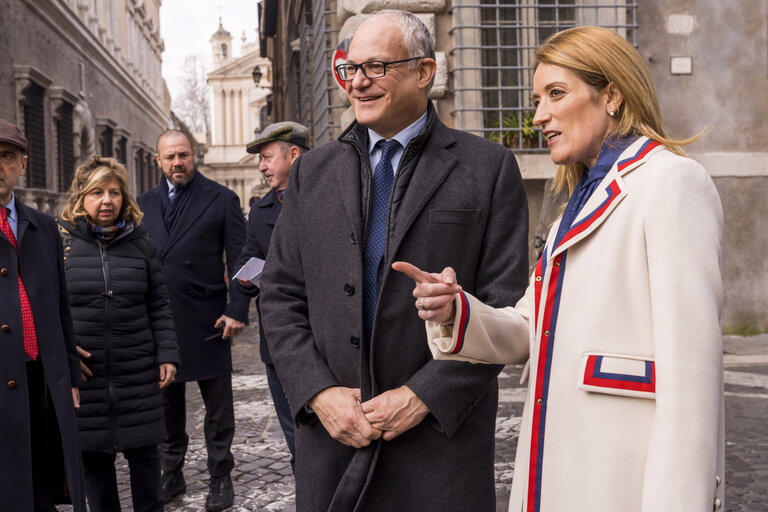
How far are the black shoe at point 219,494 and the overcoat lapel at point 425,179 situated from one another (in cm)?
265

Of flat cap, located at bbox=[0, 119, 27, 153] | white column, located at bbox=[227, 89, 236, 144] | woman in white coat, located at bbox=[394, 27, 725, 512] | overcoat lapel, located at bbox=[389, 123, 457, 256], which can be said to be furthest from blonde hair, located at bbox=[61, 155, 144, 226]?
white column, located at bbox=[227, 89, 236, 144]

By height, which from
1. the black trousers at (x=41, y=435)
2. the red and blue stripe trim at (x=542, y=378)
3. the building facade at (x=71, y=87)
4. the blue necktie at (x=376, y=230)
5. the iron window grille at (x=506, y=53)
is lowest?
the black trousers at (x=41, y=435)

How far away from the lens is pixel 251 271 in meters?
4.45

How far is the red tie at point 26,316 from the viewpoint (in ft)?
10.5

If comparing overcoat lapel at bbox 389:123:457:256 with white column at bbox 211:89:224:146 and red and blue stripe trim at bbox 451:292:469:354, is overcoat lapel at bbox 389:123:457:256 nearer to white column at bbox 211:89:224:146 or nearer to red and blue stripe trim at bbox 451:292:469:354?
red and blue stripe trim at bbox 451:292:469:354

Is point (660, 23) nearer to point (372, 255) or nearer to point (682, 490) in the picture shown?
point (372, 255)

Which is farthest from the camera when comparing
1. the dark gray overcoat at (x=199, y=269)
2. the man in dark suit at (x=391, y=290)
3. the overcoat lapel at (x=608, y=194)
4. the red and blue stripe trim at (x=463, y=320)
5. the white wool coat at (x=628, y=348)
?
the dark gray overcoat at (x=199, y=269)

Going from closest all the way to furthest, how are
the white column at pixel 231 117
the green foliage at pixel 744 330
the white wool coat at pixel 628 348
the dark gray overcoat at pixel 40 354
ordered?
1. the white wool coat at pixel 628 348
2. the dark gray overcoat at pixel 40 354
3. the green foliage at pixel 744 330
4. the white column at pixel 231 117

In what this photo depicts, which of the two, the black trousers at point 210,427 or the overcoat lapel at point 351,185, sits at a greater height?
the overcoat lapel at point 351,185

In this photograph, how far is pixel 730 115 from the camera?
31.0ft

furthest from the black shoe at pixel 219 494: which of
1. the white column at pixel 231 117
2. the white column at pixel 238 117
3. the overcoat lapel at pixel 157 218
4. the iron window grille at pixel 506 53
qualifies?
the white column at pixel 231 117

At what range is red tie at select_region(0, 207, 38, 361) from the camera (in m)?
3.21

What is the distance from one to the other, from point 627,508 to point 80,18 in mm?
22505

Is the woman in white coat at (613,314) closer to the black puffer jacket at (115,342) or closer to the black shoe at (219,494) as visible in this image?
the black puffer jacket at (115,342)
